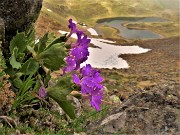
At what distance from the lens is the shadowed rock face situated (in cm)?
797

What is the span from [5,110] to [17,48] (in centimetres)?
148

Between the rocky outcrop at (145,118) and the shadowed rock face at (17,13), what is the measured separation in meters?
2.80


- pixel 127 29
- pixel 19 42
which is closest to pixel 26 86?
pixel 19 42

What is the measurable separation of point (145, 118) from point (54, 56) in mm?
2023

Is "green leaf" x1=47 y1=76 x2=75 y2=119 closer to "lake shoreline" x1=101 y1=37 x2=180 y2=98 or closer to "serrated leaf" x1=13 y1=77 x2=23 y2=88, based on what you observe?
"serrated leaf" x1=13 y1=77 x2=23 y2=88

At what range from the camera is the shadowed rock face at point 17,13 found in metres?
7.97

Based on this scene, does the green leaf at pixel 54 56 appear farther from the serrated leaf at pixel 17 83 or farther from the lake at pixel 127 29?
the lake at pixel 127 29

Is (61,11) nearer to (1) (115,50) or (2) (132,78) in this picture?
(1) (115,50)

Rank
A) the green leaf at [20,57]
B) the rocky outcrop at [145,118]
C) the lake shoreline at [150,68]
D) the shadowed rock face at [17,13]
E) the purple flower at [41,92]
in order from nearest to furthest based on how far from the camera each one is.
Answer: the rocky outcrop at [145,118] < the purple flower at [41,92] < the green leaf at [20,57] < the shadowed rock face at [17,13] < the lake shoreline at [150,68]

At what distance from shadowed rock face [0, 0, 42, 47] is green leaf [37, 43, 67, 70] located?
1204mm

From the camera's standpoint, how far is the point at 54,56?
7.39m

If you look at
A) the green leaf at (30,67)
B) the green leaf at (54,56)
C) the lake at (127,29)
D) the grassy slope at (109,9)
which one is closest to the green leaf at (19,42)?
the green leaf at (54,56)

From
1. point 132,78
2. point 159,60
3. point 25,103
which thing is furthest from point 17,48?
point 159,60

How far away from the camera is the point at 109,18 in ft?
485
